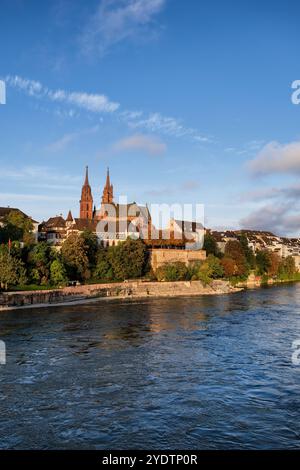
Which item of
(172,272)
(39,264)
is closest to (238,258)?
(172,272)

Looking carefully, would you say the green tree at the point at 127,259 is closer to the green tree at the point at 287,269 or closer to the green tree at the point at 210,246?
the green tree at the point at 210,246

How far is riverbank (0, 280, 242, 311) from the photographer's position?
42.1 metres

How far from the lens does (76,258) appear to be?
181ft

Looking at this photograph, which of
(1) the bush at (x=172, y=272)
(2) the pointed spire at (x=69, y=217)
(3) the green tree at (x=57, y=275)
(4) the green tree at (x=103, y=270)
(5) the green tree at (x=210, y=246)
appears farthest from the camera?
(2) the pointed spire at (x=69, y=217)

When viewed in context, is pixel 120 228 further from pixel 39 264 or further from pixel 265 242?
pixel 265 242

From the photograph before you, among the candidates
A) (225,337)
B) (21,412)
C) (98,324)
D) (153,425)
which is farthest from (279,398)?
(98,324)

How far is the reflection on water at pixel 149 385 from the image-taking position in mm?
13398

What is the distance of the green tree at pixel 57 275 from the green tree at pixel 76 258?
146 inches

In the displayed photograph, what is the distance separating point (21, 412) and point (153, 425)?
417cm

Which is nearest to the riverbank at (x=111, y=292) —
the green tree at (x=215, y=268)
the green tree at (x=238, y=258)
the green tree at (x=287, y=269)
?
the green tree at (x=215, y=268)

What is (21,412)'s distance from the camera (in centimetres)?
1497

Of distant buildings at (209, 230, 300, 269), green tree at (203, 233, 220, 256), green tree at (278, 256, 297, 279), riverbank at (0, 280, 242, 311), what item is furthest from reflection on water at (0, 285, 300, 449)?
distant buildings at (209, 230, 300, 269)

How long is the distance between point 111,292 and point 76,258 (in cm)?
589

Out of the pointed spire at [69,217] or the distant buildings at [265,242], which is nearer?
the pointed spire at [69,217]
